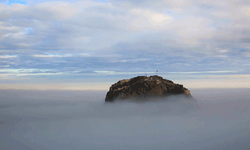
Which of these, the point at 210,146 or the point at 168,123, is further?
the point at 168,123

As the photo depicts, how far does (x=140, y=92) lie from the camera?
192 feet

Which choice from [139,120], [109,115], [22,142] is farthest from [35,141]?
[139,120]

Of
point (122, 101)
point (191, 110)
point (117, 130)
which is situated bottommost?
point (117, 130)

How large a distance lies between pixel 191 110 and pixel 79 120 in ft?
276

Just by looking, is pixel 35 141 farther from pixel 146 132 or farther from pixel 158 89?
pixel 158 89

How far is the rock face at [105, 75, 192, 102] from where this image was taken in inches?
2309

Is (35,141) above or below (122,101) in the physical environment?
below

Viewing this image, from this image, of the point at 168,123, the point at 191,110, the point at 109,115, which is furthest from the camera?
the point at 109,115

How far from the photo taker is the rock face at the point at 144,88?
2309 inches

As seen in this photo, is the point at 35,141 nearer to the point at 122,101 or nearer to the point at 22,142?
the point at 22,142

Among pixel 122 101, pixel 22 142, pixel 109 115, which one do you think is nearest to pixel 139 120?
pixel 109 115

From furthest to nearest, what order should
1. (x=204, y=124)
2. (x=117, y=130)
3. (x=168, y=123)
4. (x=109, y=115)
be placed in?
(x=117, y=130) < (x=204, y=124) < (x=109, y=115) < (x=168, y=123)

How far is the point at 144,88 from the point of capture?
58.7m

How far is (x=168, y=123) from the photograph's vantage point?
3656 inches
